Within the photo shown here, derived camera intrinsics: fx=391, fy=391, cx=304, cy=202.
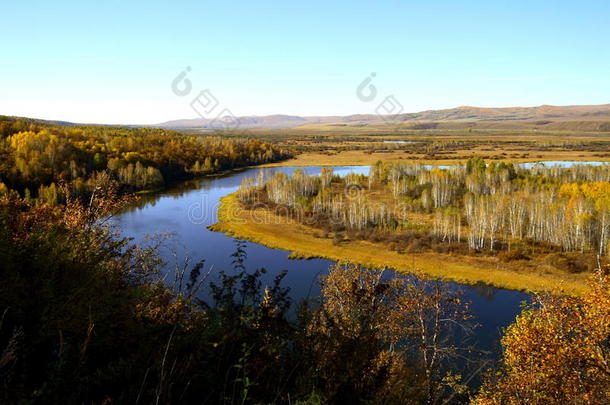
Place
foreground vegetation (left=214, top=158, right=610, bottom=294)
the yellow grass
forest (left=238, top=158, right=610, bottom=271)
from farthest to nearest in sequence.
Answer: the yellow grass → forest (left=238, top=158, right=610, bottom=271) → foreground vegetation (left=214, top=158, right=610, bottom=294)

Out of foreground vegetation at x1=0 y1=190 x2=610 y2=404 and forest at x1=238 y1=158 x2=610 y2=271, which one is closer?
foreground vegetation at x1=0 y1=190 x2=610 y2=404

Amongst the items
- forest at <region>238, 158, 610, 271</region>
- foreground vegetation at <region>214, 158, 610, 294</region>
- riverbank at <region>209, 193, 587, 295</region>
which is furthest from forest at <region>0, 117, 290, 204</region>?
forest at <region>238, 158, 610, 271</region>

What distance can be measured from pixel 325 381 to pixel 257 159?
399 ft

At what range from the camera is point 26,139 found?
6475 cm

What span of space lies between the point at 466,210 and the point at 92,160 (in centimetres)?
6450

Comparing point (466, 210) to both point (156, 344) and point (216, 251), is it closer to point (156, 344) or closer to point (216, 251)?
point (216, 251)

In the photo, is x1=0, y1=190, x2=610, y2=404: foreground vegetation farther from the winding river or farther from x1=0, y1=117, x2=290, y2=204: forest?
x1=0, y1=117, x2=290, y2=204: forest

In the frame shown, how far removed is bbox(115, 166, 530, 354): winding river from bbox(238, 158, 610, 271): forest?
292 inches

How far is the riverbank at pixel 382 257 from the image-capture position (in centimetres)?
3184

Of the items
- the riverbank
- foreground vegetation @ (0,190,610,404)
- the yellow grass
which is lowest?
the riverbank

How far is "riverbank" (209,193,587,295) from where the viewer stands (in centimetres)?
3184

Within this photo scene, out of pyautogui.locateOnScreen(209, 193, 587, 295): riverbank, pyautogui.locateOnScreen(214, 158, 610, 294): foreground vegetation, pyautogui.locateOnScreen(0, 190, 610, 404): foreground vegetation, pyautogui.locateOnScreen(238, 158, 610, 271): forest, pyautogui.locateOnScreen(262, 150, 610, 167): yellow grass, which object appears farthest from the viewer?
pyautogui.locateOnScreen(262, 150, 610, 167): yellow grass

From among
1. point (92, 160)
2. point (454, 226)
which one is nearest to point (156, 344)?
point (454, 226)

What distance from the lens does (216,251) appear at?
3962 centimetres
